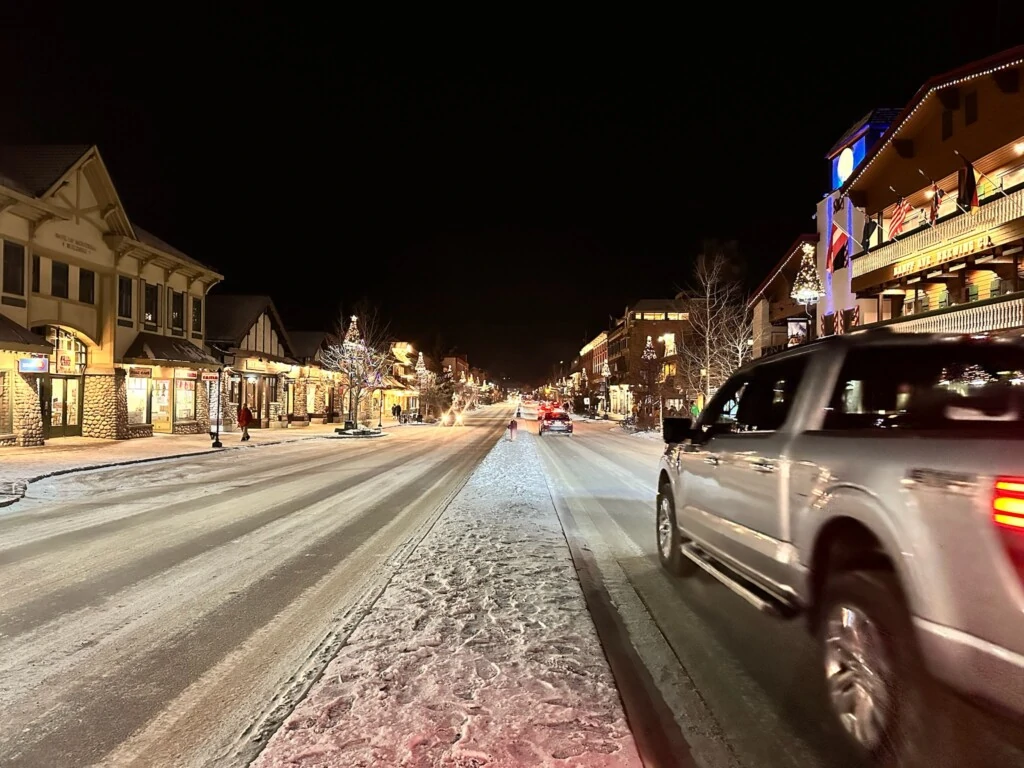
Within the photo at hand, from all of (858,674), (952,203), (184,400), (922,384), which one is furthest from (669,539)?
(184,400)

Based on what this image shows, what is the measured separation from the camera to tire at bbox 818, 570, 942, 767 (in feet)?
9.63

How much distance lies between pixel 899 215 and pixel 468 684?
2266 centimetres

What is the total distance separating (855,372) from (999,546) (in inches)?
79.8

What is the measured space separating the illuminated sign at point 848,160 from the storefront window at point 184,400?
99.0ft

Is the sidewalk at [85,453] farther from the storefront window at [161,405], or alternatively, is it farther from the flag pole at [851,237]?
the flag pole at [851,237]

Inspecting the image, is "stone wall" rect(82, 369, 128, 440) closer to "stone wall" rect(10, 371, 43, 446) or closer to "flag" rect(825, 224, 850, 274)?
"stone wall" rect(10, 371, 43, 446)

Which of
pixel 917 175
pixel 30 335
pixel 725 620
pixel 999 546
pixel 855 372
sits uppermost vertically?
pixel 917 175

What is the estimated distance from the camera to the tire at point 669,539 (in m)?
6.57

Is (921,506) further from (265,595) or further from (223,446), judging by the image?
(223,446)

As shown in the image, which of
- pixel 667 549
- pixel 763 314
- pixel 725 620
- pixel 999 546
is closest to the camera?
pixel 999 546

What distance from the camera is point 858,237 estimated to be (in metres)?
26.2

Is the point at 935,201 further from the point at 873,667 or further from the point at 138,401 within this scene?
the point at 138,401

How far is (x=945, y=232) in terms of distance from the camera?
19.1 metres

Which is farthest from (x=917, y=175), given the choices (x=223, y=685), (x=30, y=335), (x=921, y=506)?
(x=30, y=335)
